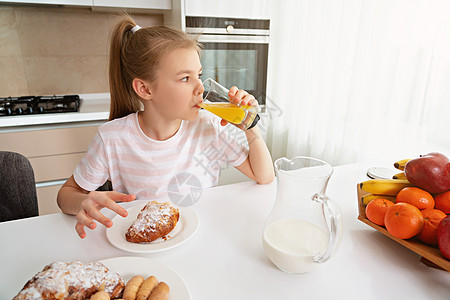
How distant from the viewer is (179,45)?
1055mm

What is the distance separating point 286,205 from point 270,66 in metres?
1.97

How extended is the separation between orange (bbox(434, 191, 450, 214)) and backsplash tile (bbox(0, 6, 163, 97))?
2361 mm

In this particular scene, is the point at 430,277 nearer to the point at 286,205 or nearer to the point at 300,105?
the point at 286,205

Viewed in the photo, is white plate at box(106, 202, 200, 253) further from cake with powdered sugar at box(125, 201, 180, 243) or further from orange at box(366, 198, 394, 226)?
orange at box(366, 198, 394, 226)

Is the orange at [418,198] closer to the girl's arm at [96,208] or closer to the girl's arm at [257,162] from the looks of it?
the girl's arm at [257,162]

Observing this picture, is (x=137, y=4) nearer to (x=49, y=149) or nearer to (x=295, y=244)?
(x=49, y=149)

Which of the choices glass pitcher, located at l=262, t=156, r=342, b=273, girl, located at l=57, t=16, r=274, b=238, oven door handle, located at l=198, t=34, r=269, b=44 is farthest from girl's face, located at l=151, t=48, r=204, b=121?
oven door handle, located at l=198, t=34, r=269, b=44

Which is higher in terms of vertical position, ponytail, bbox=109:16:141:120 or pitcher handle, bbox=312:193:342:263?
ponytail, bbox=109:16:141:120

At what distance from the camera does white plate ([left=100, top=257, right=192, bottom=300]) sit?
0.56 meters

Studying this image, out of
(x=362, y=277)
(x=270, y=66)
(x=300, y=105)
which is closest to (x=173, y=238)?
(x=362, y=277)

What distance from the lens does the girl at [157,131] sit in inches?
41.1

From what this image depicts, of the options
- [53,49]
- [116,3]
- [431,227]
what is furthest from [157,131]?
[53,49]

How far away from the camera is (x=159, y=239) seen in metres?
0.74

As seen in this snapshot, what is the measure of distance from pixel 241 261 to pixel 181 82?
0.61 m
